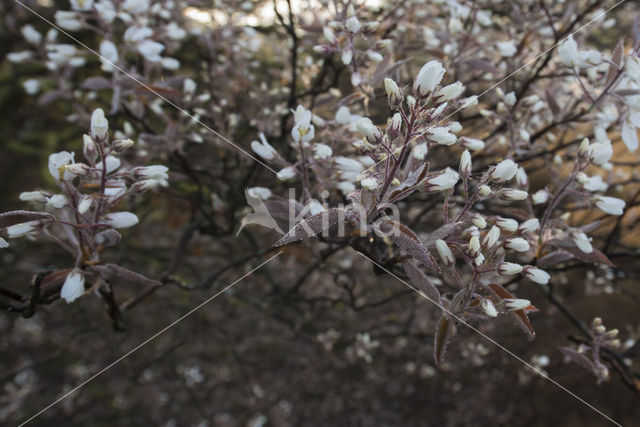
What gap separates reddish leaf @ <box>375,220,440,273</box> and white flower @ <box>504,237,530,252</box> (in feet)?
0.66

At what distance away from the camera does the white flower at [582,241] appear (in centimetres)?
96

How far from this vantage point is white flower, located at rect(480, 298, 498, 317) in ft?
2.45

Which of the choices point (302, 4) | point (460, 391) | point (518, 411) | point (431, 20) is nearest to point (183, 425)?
point (460, 391)

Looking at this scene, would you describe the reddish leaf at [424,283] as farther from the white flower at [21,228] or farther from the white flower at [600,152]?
the white flower at [21,228]

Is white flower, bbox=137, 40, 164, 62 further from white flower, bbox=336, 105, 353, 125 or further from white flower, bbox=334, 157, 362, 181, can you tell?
white flower, bbox=334, 157, 362, 181

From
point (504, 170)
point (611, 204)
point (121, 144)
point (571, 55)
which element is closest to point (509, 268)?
point (504, 170)

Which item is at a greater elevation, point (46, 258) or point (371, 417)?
point (46, 258)

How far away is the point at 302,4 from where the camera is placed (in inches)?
72.7

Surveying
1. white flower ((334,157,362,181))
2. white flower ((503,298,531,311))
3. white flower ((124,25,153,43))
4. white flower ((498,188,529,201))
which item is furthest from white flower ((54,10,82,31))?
white flower ((503,298,531,311))

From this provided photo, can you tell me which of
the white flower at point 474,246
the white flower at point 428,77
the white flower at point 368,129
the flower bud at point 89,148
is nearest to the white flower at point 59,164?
the flower bud at point 89,148

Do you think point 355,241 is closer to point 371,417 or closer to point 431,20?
point 431,20

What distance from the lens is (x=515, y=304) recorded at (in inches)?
32.3

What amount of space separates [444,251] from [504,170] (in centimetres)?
18

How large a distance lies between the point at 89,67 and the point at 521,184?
2.69 m
